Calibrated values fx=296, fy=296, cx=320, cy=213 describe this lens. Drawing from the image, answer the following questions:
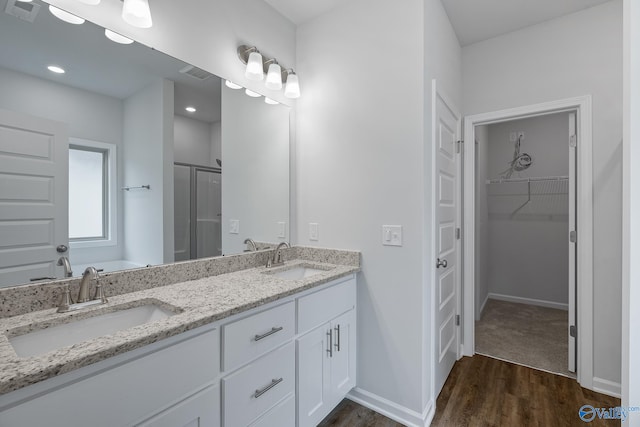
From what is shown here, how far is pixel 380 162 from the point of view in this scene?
187cm

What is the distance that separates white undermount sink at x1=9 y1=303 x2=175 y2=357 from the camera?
942 millimetres

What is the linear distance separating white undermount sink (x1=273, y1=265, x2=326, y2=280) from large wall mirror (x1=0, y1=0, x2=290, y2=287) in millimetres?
357

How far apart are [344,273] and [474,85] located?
208 centimetres

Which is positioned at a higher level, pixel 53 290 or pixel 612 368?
pixel 53 290

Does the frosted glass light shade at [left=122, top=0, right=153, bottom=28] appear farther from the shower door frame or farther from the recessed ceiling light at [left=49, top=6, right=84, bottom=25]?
the shower door frame

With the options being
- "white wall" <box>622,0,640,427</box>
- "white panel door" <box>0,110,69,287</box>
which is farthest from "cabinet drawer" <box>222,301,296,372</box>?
"white wall" <box>622,0,640,427</box>

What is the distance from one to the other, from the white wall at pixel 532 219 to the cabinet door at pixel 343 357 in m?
2.90

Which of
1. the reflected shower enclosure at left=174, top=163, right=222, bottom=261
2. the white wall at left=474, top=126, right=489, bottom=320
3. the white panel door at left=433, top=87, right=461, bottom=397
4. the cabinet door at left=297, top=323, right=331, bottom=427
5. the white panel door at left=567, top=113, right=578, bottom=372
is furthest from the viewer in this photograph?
the white wall at left=474, top=126, right=489, bottom=320

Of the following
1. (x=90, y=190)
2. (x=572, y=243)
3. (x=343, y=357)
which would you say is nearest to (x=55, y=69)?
(x=90, y=190)

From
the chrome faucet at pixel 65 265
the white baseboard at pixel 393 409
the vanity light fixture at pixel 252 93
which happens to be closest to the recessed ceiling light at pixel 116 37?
the vanity light fixture at pixel 252 93

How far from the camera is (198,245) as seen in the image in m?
1.67

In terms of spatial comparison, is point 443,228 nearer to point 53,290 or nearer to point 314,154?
point 314,154

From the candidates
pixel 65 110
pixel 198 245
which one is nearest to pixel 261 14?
pixel 65 110

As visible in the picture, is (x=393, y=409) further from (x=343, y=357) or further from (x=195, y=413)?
(x=195, y=413)
